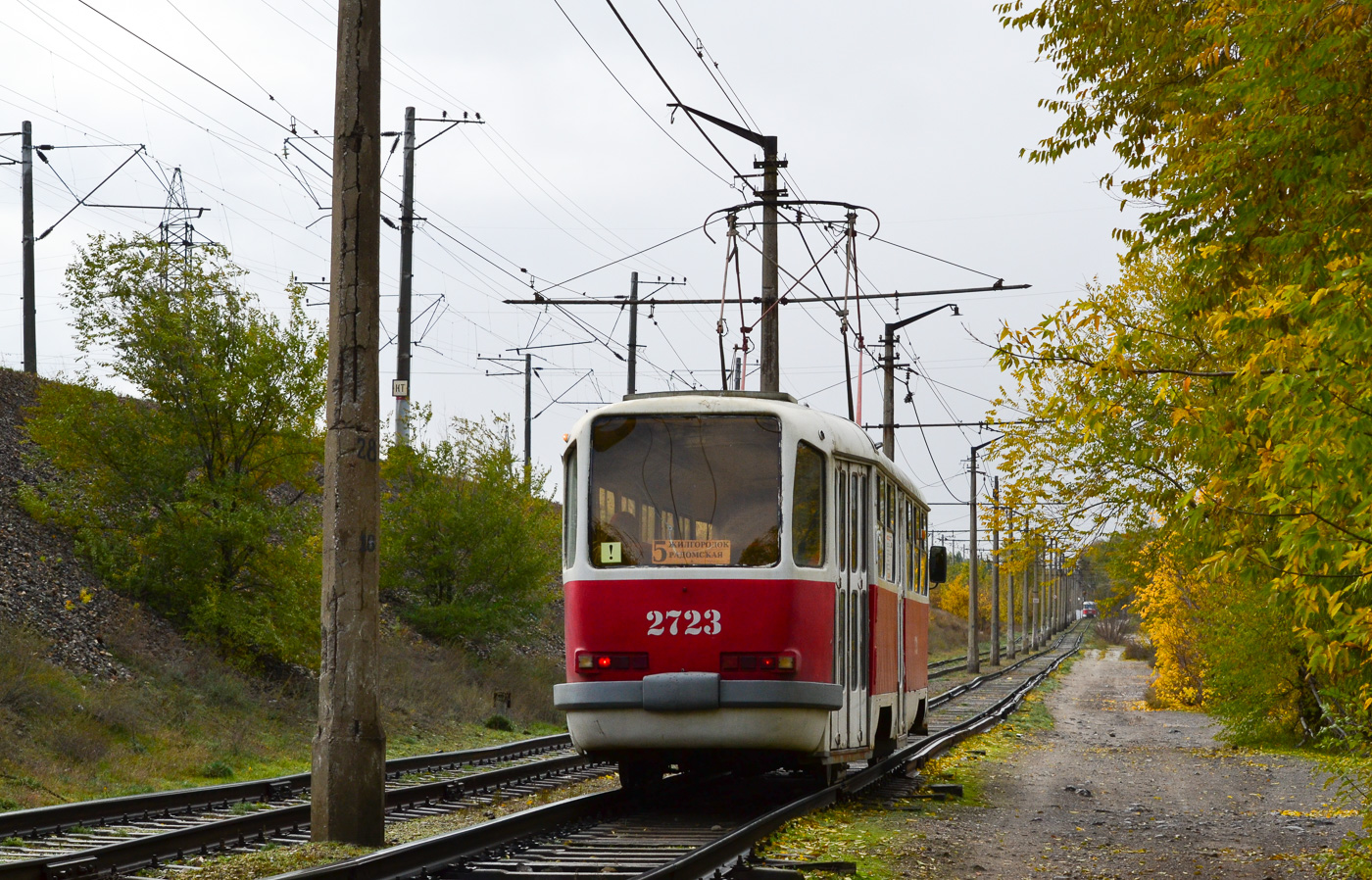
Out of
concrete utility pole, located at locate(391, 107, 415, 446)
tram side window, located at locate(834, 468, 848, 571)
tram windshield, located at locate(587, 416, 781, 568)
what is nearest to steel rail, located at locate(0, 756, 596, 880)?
tram windshield, located at locate(587, 416, 781, 568)

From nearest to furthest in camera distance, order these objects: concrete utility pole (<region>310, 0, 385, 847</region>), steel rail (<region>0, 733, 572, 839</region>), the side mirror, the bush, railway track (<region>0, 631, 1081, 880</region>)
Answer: railway track (<region>0, 631, 1081, 880</region>) → concrete utility pole (<region>310, 0, 385, 847</region>) → steel rail (<region>0, 733, 572, 839</region>) → the side mirror → the bush

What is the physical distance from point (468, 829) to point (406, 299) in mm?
19158

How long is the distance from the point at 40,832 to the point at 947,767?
10.6 metres

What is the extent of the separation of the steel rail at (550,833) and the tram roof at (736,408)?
2.96 meters

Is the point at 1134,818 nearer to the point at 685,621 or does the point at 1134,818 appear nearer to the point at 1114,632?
the point at 685,621

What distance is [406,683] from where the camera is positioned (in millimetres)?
22500

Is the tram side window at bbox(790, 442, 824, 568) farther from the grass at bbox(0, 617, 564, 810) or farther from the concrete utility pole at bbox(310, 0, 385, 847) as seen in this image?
the grass at bbox(0, 617, 564, 810)

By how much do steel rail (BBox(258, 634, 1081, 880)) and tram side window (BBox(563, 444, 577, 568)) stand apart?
6.33ft

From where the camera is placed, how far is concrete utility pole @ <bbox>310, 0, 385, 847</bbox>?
909cm

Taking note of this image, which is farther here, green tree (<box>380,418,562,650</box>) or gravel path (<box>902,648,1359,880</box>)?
green tree (<box>380,418,562,650</box>)

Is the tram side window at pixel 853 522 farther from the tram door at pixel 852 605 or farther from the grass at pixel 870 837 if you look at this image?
the grass at pixel 870 837

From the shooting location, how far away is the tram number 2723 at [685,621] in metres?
10.8

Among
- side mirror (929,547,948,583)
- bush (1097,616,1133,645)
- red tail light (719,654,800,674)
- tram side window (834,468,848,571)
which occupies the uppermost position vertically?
tram side window (834,468,848,571)

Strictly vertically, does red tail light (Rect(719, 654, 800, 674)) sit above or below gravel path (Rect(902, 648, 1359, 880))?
Result: above
